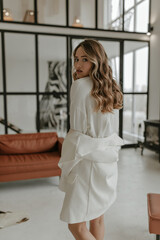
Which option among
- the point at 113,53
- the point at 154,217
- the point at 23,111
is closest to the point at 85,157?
the point at 154,217

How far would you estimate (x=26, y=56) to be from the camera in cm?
567

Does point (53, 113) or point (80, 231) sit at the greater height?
point (53, 113)

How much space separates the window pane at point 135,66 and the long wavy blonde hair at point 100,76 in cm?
531

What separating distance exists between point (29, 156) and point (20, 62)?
259 cm

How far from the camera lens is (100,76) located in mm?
1420

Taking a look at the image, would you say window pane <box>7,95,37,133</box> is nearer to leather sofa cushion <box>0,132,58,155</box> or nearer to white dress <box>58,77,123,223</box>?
leather sofa cushion <box>0,132,58,155</box>

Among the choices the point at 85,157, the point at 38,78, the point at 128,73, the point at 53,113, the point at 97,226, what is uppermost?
the point at 128,73

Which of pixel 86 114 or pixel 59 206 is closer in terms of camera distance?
pixel 86 114

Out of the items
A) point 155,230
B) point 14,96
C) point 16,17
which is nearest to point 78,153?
point 155,230

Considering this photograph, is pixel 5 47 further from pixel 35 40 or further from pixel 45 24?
pixel 45 24

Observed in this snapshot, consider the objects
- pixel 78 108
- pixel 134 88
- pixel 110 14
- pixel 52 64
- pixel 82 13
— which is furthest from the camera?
pixel 134 88

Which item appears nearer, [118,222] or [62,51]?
[118,222]

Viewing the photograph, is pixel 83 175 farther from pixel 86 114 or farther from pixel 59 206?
pixel 59 206

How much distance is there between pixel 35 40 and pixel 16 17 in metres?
0.63
